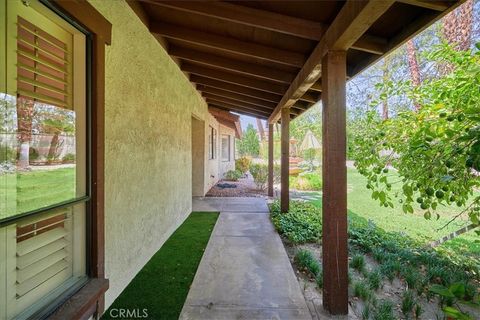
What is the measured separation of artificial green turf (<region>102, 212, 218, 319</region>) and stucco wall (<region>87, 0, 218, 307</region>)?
0.12 meters

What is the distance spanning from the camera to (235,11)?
9.18 ft

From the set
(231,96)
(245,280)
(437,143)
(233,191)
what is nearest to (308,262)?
(245,280)

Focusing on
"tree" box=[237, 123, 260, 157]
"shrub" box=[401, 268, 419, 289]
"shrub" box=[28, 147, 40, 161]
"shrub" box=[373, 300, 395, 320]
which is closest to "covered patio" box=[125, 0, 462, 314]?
"shrub" box=[373, 300, 395, 320]

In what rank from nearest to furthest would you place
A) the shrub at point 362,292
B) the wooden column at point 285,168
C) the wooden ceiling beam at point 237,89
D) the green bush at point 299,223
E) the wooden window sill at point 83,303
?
the wooden window sill at point 83,303, the shrub at point 362,292, the green bush at point 299,223, the wooden ceiling beam at point 237,89, the wooden column at point 285,168

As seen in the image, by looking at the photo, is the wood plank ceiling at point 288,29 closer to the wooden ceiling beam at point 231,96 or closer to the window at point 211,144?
the wooden ceiling beam at point 231,96

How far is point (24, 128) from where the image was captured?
1.69 m

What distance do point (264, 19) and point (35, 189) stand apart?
8.25ft

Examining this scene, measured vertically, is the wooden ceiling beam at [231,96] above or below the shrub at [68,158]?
above

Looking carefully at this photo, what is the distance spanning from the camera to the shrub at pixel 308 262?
11.6 ft

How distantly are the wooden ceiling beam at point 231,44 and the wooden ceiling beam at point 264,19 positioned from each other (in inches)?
31.7

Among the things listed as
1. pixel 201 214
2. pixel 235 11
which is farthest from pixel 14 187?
pixel 201 214

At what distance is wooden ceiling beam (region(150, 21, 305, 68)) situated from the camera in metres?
3.60

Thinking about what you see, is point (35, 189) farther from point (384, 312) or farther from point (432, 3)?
point (384, 312)

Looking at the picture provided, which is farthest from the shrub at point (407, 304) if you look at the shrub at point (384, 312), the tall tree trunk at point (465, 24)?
the tall tree trunk at point (465, 24)
